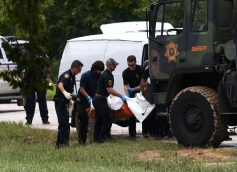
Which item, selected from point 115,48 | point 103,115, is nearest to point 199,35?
point 103,115

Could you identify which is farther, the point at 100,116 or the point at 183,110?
the point at 100,116

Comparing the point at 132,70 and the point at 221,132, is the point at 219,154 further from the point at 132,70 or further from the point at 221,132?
the point at 132,70

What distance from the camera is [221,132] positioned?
13.3m

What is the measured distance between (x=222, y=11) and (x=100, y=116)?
338 cm

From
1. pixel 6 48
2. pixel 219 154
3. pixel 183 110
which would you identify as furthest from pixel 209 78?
pixel 6 48

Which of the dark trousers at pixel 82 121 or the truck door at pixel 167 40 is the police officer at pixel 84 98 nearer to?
the dark trousers at pixel 82 121

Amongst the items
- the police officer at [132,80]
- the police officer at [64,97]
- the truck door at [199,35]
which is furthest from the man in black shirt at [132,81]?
the truck door at [199,35]

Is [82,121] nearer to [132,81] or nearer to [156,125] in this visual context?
[132,81]

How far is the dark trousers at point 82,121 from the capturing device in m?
15.2

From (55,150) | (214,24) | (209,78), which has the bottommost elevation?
(55,150)

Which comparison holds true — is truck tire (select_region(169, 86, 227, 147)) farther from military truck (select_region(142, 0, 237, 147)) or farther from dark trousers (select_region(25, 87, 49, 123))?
dark trousers (select_region(25, 87, 49, 123))

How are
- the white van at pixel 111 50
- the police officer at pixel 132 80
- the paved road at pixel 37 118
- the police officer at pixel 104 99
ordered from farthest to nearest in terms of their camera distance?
1. the white van at pixel 111 50
2. the police officer at pixel 132 80
3. the paved road at pixel 37 118
4. the police officer at pixel 104 99

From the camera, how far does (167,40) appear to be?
46.4 ft

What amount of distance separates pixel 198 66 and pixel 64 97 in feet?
7.84
